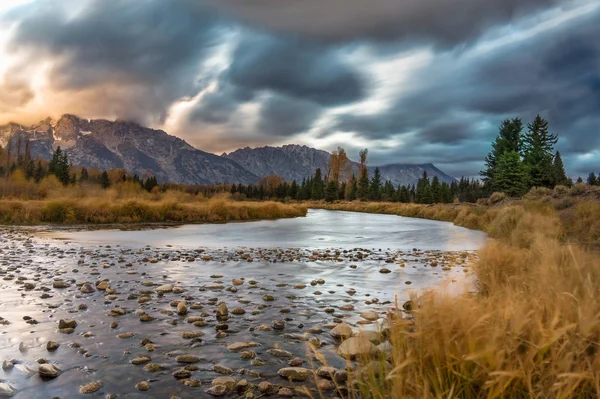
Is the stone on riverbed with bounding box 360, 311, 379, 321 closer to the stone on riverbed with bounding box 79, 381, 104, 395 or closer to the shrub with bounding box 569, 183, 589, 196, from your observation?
the stone on riverbed with bounding box 79, 381, 104, 395

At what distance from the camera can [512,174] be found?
49.3m

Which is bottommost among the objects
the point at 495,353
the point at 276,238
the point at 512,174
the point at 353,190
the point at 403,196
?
the point at 276,238

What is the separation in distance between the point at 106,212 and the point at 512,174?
1913 inches

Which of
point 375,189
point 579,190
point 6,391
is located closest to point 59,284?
point 6,391

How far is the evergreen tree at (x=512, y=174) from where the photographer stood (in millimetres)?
48875

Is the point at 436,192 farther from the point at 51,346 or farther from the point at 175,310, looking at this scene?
the point at 51,346

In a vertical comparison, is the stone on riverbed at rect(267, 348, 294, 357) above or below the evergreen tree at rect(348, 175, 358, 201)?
below

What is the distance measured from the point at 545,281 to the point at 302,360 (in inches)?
110

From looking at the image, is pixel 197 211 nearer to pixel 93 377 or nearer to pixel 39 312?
pixel 39 312

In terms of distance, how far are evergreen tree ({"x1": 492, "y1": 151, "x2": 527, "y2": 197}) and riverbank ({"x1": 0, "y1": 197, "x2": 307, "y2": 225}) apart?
36.1m

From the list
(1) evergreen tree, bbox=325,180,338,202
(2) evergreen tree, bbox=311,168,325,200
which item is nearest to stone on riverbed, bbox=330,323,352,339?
(1) evergreen tree, bbox=325,180,338,202

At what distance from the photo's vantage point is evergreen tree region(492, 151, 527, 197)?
48875mm

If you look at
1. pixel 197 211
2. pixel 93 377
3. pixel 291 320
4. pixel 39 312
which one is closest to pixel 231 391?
pixel 93 377

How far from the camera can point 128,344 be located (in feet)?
15.1
